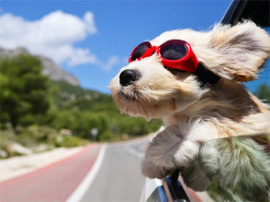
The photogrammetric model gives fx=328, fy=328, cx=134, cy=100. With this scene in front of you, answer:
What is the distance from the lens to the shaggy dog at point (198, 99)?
1.15m

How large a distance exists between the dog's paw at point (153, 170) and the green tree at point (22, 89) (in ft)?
97.3

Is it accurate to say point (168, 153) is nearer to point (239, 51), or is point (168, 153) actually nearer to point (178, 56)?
point (178, 56)

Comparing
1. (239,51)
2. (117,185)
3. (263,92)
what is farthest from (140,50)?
(117,185)

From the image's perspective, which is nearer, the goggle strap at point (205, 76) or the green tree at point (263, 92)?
the goggle strap at point (205, 76)

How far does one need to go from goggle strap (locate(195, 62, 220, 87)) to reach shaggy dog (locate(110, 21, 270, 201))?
13 mm

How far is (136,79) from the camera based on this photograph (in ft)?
3.92

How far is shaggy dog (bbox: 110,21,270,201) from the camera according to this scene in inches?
45.3

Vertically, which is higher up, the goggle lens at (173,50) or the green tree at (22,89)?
the green tree at (22,89)

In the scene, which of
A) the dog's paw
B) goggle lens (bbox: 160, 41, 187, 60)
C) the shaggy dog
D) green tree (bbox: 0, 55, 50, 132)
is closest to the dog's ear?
the shaggy dog

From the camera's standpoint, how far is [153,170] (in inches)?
50.8

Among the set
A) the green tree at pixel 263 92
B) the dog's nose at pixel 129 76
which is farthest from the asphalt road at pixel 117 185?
the green tree at pixel 263 92

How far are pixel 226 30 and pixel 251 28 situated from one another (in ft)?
0.43

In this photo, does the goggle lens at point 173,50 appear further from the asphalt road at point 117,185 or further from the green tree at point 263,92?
the green tree at point 263,92

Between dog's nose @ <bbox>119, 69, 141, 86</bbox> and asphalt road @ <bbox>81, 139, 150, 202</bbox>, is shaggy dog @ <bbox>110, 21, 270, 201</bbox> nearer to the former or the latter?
dog's nose @ <bbox>119, 69, 141, 86</bbox>
